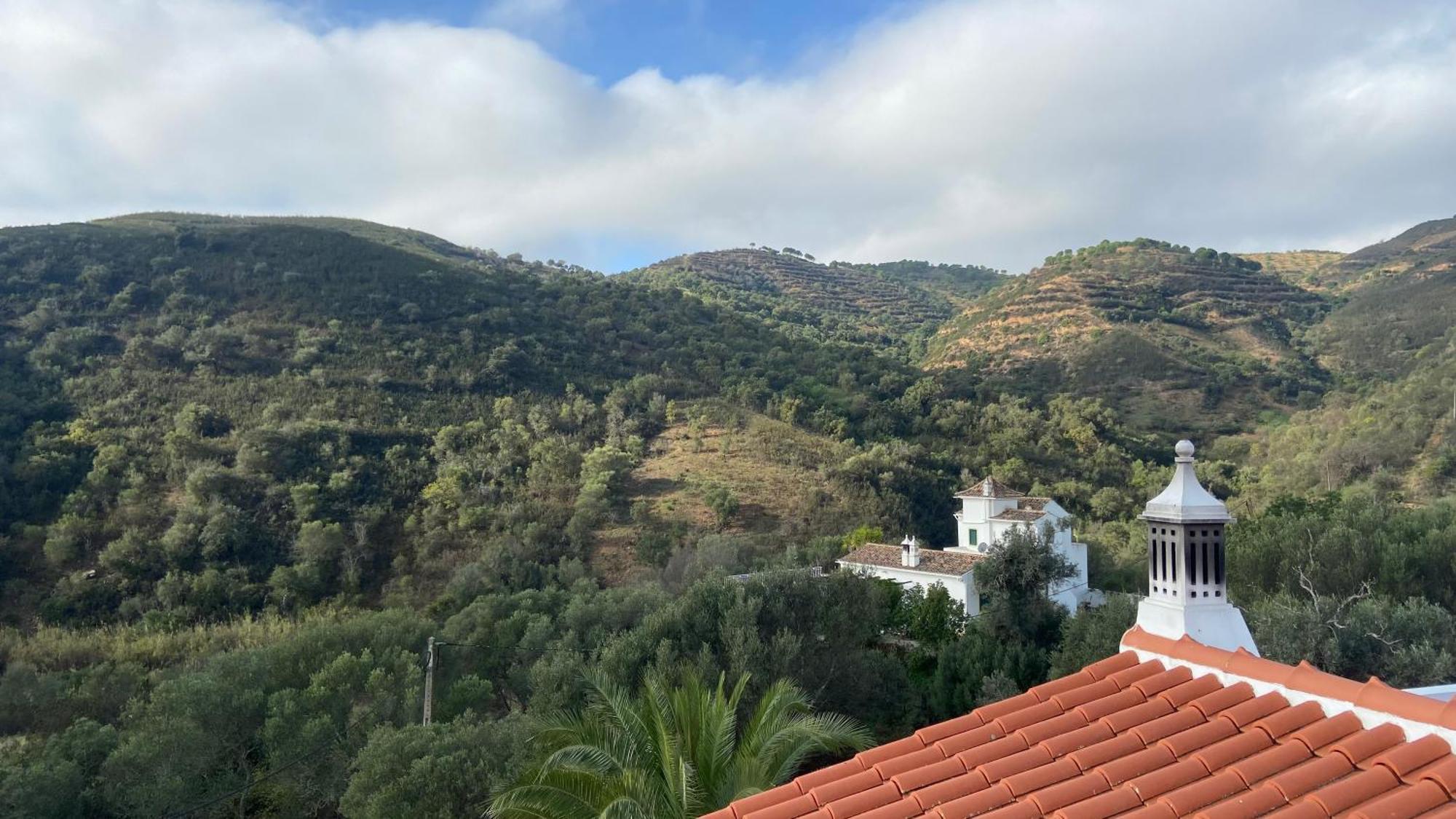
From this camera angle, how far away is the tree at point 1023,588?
1931cm

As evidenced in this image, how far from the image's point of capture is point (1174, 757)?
11.0 feet

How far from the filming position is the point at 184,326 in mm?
45094

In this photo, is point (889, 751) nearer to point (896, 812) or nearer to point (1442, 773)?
point (896, 812)

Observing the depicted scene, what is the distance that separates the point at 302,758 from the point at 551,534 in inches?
744

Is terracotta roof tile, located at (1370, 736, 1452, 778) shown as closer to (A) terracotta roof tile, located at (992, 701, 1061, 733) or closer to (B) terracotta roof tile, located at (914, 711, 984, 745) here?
(A) terracotta roof tile, located at (992, 701, 1061, 733)

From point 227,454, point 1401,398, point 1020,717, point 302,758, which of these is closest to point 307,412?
point 227,454

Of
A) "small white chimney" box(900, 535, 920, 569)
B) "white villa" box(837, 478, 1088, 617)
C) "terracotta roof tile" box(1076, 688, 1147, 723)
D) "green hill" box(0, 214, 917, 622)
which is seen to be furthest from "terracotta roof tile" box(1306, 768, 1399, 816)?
"green hill" box(0, 214, 917, 622)

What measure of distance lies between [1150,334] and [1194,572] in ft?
254

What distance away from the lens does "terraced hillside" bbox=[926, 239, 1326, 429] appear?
61156 millimetres

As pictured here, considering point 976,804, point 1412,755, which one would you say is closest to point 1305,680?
point 1412,755

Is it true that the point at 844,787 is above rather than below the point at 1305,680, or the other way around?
below

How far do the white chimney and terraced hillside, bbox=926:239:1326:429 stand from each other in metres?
59.4

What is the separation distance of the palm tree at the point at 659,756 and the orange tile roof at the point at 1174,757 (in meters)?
2.46

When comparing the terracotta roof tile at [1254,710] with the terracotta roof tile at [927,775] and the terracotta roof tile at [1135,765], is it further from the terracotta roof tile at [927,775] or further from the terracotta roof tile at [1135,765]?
the terracotta roof tile at [927,775]
